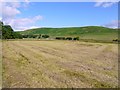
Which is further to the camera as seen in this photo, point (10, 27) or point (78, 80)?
point (10, 27)

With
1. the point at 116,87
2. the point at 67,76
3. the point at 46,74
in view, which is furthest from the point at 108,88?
the point at 46,74

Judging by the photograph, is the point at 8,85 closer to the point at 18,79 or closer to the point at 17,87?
the point at 17,87

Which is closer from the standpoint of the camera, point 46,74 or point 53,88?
point 53,88

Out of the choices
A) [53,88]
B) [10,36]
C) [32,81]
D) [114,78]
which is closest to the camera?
[53,88]

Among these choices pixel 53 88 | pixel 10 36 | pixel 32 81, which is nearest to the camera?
pixel 53 88

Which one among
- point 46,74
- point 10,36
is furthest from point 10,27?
point 46,74

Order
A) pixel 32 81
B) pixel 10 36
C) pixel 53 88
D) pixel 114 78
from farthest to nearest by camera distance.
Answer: pixel 10 36, pixel 114 78, pixel 32 81, pixel 53 88

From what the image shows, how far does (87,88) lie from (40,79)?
3.55 metres

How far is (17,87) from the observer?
13.6 meters

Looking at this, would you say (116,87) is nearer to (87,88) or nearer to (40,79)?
(87,88)

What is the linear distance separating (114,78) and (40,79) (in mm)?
4901

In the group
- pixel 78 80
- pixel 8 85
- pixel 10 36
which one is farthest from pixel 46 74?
pixel 10 36

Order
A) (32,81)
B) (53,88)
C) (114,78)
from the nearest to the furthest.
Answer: (53,88) → (32,81) → (114,78)

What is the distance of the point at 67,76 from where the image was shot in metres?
16.9
